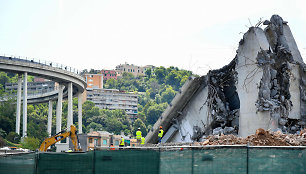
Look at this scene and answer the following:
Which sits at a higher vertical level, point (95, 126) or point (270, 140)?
point (270, 140)

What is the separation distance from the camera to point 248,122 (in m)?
20.8

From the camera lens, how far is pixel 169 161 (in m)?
11.0

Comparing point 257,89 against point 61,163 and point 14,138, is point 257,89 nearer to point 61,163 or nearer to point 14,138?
point 61,163

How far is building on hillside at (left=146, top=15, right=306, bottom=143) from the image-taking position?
66.8ft

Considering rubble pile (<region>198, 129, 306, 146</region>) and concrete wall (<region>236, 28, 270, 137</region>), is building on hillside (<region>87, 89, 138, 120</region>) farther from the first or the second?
rubble pile (<region>198, 129, 306, 146</region>)

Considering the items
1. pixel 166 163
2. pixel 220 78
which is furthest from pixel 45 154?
pixel 220 78

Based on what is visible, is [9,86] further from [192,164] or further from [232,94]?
[192,164]

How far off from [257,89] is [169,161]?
34.8ft

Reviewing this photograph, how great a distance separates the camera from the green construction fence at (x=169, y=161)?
984cm

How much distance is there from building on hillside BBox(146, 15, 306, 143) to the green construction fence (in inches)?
379

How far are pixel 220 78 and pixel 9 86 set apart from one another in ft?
556

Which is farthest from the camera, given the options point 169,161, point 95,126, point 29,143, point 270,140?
point 95,126

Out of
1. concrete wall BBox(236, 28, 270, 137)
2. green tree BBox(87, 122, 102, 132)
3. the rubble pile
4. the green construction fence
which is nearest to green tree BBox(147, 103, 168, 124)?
green tree BBox(87, 122, 102, 132)

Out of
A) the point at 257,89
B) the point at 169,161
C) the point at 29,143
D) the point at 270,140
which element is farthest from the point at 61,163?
the point at 29,143
